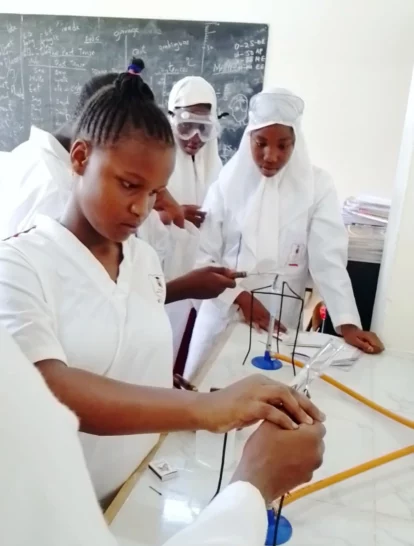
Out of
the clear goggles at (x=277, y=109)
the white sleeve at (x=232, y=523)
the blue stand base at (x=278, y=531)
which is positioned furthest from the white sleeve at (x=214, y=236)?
the white sleeve at (x=232, y=523)

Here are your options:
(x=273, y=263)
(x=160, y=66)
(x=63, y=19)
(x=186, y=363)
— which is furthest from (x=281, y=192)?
(x=63, y=19)

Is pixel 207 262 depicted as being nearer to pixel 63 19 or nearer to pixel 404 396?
pixel 404 396

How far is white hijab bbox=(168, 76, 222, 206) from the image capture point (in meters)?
2.11

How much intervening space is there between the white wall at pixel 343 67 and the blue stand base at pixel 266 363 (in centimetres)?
203

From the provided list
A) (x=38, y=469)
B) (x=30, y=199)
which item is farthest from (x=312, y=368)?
(x=30, y=199)

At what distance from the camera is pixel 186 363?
75.7 inches

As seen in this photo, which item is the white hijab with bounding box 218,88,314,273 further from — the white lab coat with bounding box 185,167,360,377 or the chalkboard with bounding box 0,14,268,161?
the chalkboard with bounding box 0,14,268,161

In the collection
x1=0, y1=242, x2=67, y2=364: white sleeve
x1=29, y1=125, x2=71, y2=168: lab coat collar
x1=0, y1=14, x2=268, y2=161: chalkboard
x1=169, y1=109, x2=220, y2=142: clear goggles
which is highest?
x1=0, y1=14, x2=268, y2=161: chalkboard

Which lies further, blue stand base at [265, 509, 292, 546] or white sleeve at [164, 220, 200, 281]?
white sleeve at [164, 220, 200, 281]

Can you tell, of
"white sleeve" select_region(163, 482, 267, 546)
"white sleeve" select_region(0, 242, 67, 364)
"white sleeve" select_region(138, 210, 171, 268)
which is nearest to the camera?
"white sleeve" select_region(163, 482, 267, 546)

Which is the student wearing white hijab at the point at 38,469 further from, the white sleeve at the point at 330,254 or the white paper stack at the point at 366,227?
the white paper stack at the point at 366,227

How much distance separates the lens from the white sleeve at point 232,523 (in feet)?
1.70

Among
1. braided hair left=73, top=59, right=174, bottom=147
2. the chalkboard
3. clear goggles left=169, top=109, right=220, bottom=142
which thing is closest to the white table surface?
braided hair left=73, top=59, right=174, bottom=147

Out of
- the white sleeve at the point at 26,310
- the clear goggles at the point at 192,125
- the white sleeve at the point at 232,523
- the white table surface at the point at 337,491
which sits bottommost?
the white table surface at the point at 337,491
